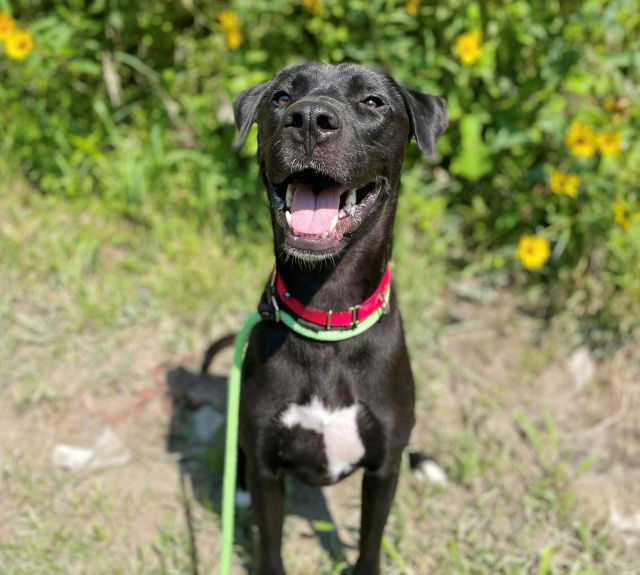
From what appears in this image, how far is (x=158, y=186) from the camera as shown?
4480mm

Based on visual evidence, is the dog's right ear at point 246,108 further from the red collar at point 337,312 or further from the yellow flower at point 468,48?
the yellow flower at point 468,48

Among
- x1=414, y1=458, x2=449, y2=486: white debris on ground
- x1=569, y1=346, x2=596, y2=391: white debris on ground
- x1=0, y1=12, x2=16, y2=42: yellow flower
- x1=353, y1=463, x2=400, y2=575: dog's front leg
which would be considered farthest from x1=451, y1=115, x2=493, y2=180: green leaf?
x1=0, y1=12, x2=16, y2=42: yellow flower

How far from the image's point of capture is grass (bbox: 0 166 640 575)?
3.02 metres

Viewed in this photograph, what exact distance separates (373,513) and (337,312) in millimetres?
787

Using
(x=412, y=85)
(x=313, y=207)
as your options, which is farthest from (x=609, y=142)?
(x=313, y=207)

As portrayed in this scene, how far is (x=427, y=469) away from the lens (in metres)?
3.30

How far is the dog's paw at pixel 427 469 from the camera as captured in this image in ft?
10.8

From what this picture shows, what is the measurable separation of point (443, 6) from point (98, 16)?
2.13 metres

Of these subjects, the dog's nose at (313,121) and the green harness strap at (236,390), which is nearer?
the dog's nose at (313,121)

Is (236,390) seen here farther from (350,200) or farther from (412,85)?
(412,85)

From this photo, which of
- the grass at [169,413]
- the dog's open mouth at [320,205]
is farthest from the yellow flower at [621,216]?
the dog's open mouth at [320,205]

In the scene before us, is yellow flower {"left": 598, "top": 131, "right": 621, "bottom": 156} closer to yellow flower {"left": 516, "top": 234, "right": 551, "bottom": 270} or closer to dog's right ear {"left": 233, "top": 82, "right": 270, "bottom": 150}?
yellow flower {"left": 516, "top": 234, "right": 551, "bottom": 270}

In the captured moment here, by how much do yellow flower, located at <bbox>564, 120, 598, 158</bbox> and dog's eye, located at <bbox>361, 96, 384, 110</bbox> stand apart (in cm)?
174

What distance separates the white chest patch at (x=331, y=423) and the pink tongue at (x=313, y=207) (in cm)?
58
